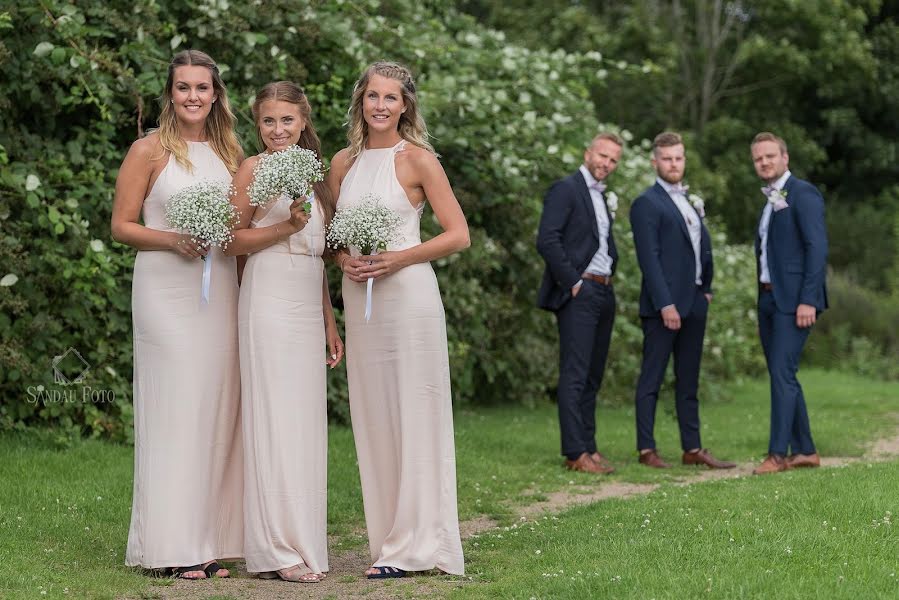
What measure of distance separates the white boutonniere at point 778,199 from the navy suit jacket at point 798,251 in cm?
2

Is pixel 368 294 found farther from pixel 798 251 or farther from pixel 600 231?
pixel 798 251

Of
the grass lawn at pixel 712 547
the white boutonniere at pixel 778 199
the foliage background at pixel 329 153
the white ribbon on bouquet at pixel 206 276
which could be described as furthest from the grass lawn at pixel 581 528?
the white boutonniere at pixel 778 199

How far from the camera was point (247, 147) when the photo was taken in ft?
32.8

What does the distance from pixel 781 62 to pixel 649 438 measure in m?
17.7

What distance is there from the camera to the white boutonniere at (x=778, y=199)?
9195 millimetres

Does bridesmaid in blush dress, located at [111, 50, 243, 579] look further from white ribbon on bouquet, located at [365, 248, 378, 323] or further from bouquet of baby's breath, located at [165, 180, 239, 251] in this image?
white ribbon on bouquet, located at [365, 248, 378, 323]

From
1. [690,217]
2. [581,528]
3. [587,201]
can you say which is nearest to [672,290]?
[690,217]

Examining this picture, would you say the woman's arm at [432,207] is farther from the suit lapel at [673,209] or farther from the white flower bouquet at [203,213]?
the suit lapel at [673,209]

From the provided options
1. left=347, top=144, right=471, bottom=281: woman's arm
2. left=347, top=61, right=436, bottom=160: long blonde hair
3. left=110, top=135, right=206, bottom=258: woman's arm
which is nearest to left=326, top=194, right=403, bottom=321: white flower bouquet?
left=347, top=144, right=471, bottom=281: woman's arm

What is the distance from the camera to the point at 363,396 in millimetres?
6129

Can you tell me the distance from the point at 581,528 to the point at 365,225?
2129 millimetres

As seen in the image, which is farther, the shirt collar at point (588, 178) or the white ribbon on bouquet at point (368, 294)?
the shirt collar at point (588, 178)

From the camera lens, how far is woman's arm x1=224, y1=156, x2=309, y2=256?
19.2 feet

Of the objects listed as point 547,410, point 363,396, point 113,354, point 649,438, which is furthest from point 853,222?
point 363,396
